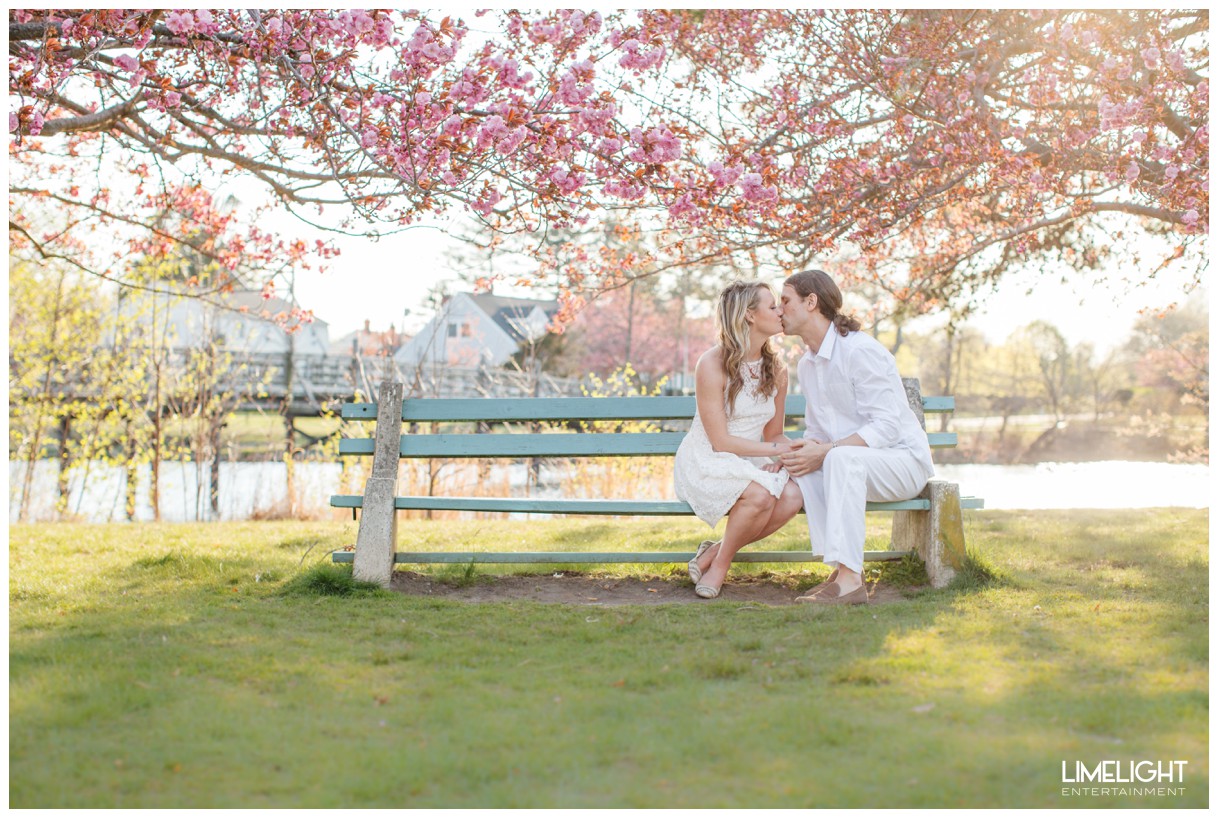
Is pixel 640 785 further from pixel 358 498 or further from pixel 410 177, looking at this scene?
pixel 410 177

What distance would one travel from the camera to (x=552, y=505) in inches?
200

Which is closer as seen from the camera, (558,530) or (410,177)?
(410,177)

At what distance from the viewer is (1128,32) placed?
6.55 meters

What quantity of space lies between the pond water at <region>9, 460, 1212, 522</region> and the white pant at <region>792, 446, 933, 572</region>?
4.86 metres

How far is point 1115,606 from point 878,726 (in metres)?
2.07

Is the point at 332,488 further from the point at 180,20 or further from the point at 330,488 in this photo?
the point at 180,20

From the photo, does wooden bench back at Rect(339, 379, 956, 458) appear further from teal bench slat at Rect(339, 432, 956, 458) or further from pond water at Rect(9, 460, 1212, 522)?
pond water at Rect(9, 460, 1212, 522)

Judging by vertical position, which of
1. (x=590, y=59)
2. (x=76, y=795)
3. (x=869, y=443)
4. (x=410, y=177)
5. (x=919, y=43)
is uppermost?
(x=919, y=43)

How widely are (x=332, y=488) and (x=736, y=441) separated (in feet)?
23.7

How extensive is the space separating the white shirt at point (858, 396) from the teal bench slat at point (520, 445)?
A: 0.27 metres

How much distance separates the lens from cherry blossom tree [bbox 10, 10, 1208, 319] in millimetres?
5211

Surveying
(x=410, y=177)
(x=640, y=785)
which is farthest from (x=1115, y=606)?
(x=410, y=177)

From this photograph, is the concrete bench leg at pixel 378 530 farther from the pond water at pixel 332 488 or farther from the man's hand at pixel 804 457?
the pond water at pixel 332 488

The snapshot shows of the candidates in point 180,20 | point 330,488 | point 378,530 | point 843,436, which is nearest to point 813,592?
point 843,436
